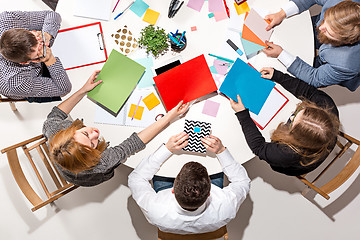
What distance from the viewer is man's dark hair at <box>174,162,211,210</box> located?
1.41 m

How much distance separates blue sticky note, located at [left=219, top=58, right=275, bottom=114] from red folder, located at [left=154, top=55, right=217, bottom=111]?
0.09 meters

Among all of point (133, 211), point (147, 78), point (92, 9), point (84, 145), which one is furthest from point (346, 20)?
point (133, 211)

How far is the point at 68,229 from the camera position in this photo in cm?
240

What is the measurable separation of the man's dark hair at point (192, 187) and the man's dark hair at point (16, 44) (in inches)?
40.6

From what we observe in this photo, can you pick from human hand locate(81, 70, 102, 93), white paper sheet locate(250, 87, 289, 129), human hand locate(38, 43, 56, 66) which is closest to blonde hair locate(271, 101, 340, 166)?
white paper sheet locate(250, 87, 289, 129)

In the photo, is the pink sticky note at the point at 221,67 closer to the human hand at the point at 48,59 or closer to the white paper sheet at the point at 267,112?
the white paper sheet at the point at 267,112

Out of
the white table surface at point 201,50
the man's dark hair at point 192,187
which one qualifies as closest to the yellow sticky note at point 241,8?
the white table surface at point 201,50

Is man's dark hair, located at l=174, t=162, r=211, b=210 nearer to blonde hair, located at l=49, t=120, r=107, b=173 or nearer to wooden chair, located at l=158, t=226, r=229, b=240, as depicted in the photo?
wooden chair, located at l=158, t=226, r=229, b=240

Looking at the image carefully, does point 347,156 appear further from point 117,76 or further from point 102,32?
point 102,32

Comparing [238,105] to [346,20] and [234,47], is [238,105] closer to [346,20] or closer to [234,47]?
[234,47]

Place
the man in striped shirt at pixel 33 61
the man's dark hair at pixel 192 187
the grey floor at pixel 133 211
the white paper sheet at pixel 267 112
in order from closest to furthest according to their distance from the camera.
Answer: the man's dark hair at pixel 192 187
the man in striped shirt at pixel 33 61
the white paper sheet at pixel 267 112
the grey floor at pixel 133 211

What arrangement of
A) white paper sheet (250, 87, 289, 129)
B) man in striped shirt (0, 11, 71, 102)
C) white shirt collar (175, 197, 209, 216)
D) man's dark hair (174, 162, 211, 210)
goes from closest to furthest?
man's dark hair (174, 162, 211, 210) < white shirt collar (175, 197, 209, 216) < man in striped shirt (0, 11, 71, 102) < white paper sheet (250, 87, 289, 129)

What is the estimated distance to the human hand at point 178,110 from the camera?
1.68 metres

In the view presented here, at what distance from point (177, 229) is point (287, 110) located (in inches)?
34.9
